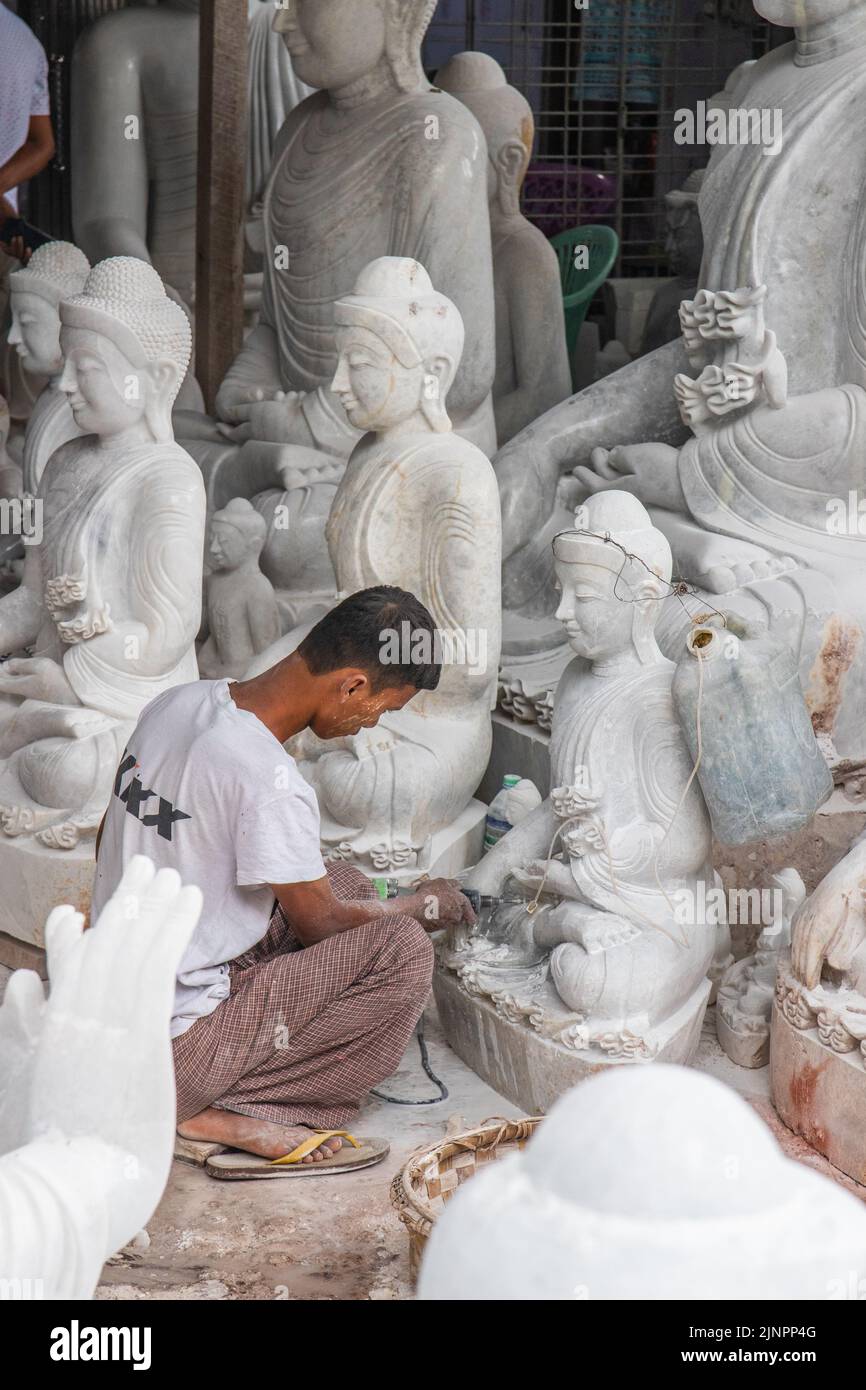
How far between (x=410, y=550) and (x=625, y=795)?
112 centimetres

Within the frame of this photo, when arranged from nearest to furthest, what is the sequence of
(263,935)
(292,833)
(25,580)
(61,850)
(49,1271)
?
(49,1271) < (292,833) < (263,935) < (61,850) < (25,580)

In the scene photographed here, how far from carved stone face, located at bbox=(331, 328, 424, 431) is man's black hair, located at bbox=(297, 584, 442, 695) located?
1.17 meters

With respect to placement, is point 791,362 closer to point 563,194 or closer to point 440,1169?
point 440,1169

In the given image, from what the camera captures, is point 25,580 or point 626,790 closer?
point 626,790

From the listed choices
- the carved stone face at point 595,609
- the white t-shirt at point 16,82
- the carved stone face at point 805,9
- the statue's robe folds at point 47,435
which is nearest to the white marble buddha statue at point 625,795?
the carved stone face at point 595,609

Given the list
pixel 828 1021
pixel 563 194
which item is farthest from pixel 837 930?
pixel 563 194

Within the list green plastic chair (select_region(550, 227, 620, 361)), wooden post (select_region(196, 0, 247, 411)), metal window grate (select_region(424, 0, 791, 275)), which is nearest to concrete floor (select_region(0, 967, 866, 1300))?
wooden post (select_region(196, 0, 247, 411))

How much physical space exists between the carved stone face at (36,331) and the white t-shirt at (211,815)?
2849mm

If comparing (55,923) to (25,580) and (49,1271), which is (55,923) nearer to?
(49,1271)

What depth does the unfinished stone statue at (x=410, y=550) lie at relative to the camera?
4.76 metres

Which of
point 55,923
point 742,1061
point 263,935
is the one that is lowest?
point 742,1061

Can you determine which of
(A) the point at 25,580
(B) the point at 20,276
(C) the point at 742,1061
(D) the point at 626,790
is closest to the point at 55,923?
(D) the point at 626,790

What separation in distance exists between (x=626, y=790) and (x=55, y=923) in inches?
75.2

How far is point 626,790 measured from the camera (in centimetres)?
408
